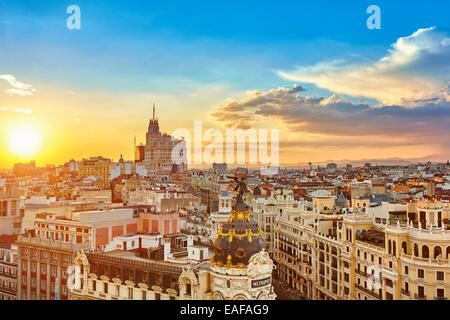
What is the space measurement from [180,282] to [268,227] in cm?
1224

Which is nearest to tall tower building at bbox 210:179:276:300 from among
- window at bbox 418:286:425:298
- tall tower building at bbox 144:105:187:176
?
window at bbox 418:286:425:298

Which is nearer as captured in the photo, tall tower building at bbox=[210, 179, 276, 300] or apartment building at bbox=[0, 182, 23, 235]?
tall tower building at bbox=[210, 179, 276, 300]

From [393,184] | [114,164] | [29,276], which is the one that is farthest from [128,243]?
[114,164]

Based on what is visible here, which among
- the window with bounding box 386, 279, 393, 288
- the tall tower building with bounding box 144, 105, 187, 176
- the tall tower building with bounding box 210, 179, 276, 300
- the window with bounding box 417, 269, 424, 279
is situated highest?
the tall tower building with bounding box 144, 105, 187, 176

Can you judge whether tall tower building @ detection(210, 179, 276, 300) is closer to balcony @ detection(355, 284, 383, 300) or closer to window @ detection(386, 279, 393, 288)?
window @ detection(386, 279, 393, 288)

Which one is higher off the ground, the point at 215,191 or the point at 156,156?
the point at 156,156

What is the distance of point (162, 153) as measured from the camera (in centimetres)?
3028

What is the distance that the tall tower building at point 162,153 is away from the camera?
22323 mm

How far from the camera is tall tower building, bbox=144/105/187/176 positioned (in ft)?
73.2

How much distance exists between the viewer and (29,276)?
1552 cm

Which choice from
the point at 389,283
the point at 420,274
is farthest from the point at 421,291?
the point at 389,283

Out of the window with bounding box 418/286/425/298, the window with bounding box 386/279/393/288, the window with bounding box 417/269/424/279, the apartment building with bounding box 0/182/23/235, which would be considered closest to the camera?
the window with bounding box 418/286/425/298

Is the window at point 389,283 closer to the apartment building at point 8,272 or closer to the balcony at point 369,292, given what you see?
the balcony at point 369,292
